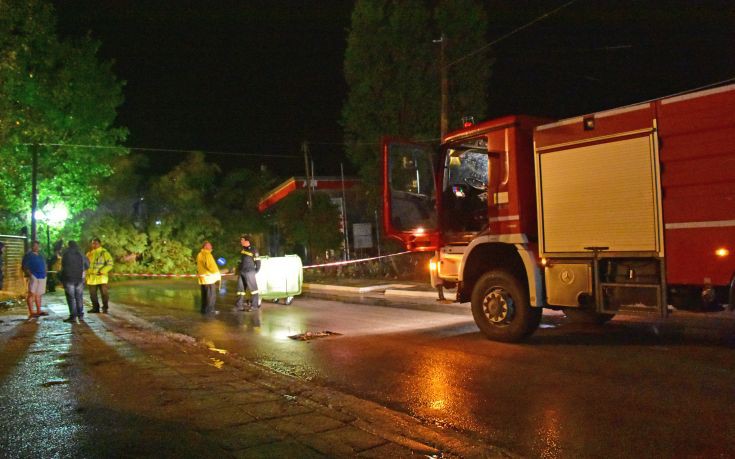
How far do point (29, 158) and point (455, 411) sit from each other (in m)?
22.6

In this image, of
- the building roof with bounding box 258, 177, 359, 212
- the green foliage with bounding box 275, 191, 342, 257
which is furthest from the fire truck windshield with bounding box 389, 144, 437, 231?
the building roof with bounding box 258, 177, 359, 212

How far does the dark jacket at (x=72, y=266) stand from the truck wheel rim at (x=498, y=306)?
8020 mm

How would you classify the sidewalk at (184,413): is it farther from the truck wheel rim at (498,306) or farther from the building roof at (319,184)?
the building roof at (319,184)

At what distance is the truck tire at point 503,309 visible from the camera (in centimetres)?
847

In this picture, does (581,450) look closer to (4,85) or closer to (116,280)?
(4,85)

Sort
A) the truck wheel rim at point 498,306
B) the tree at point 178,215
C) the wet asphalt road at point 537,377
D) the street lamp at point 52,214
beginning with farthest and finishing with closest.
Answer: the tree at point 178,215
the street lamp at point 52,214
the truck wheel rim at point 498,306
the wet asphalt road at point 537,377

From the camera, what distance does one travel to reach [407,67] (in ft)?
70.2

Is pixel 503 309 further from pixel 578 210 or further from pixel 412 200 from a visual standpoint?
pixel 412 200

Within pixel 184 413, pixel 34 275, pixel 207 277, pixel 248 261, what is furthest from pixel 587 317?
pixel 34 275

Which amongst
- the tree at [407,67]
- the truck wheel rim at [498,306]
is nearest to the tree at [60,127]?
the tree at [407,67]

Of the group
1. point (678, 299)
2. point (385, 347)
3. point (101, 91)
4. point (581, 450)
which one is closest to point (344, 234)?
point (101, 91)

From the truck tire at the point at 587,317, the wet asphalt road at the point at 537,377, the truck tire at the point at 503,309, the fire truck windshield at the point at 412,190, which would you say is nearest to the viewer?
the wet asphalt road at the point at 537,377

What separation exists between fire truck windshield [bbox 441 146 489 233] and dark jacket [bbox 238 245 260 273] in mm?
5387

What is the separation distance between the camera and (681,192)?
7.07 meters
